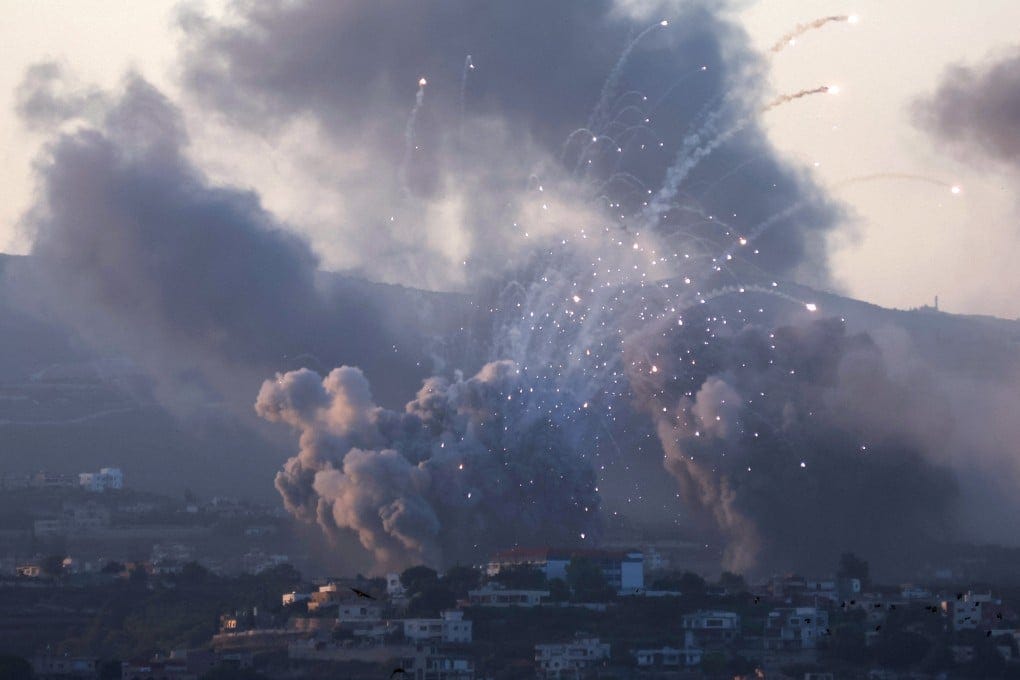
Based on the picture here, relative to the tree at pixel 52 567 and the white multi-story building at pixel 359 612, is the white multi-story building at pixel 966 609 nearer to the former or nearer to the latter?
the white multi-story building at pixel 359 612

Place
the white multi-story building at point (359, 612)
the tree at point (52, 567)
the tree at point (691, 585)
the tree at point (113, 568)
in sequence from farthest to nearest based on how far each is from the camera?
the tree at point (113, 568), the tree at point (52, 567), the tree at point (691, 585), the white multi-story building at point (359, 612)

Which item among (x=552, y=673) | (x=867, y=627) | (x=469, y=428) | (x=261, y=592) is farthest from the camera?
(x=469, y=428)

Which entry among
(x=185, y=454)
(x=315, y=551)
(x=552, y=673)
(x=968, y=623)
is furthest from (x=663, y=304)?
(x=185, y=454)

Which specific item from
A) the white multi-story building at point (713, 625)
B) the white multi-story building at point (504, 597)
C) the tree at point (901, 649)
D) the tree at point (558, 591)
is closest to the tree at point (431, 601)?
the white multi-story building at point (504, 597)

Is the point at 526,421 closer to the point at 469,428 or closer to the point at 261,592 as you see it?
the point at 469,428

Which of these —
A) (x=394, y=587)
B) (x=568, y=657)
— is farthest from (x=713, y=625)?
(x=394, y=587)

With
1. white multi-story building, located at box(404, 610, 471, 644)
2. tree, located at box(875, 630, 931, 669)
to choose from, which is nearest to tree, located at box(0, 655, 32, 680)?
white multi-story building, located at box(404, 610, 471, 644)

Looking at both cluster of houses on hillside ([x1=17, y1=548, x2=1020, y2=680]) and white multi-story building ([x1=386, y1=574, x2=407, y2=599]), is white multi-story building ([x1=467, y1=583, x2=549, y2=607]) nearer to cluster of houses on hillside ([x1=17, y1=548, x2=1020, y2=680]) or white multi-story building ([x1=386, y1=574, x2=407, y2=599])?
cluster of houses on hillside ([x1=17, y1=548, x2=1020, y2=680])
